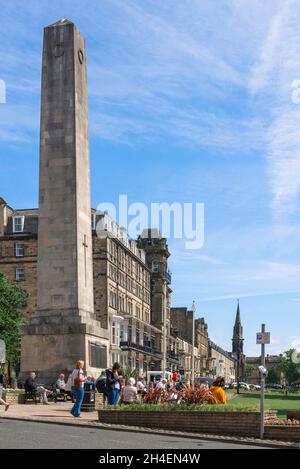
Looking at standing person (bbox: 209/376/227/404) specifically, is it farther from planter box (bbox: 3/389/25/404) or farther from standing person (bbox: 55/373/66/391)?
planter box (bbox: 3/389/25/404)

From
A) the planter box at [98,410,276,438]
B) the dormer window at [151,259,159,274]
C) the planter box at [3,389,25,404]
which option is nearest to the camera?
the planter box at [98,410,276,438]

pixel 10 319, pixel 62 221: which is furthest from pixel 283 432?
pixel 10 319

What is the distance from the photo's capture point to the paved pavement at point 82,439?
47.2 feet

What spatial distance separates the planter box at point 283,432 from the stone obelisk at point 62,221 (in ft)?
47.6

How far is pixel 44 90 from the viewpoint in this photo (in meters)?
33.5

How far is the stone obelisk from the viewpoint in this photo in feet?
104

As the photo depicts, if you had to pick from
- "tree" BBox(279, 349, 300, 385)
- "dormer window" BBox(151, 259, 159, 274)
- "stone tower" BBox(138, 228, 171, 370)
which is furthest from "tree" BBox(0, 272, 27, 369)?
"tree" BBox(279, 349, 300, 385)

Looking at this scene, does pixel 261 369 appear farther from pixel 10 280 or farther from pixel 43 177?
pixel 10 280

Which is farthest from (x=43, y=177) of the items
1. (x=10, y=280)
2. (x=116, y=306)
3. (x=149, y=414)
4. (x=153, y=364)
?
(x=153, y=364)

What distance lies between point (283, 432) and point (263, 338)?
2.37m

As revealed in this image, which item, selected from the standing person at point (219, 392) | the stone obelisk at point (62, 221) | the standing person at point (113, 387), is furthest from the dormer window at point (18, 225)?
the standing person at point (219, 392)

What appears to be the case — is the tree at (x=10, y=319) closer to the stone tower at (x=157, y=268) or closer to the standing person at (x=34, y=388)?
the standing person at (x=34, y=388)

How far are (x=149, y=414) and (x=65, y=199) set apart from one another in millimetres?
14193

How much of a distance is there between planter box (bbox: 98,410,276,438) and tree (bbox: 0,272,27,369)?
121 feet
